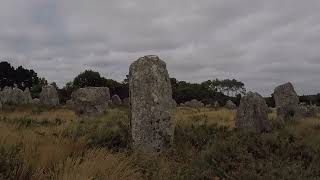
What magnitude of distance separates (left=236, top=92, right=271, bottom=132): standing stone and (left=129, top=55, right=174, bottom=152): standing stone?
4.82 meters

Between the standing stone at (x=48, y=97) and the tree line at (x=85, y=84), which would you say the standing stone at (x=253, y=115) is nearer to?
the standing stone at (x=48, y=97)

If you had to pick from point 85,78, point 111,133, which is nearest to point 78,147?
point 111,133

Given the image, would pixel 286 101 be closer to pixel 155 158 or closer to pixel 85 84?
pixel 155 158

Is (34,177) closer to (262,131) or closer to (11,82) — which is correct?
(262,131)

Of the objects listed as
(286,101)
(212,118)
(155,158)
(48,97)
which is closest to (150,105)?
(155,158)

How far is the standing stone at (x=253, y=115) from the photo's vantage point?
695 inches

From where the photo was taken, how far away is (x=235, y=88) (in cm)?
12281

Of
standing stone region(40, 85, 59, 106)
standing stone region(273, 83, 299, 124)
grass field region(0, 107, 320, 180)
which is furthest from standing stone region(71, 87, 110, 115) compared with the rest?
standing stone region(40, 85, 59, 106)

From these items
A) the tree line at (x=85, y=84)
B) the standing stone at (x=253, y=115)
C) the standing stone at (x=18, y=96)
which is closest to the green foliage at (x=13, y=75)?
the tree line at (x=85, y=84)

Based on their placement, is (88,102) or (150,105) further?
(88,102)

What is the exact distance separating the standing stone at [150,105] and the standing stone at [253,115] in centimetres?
482

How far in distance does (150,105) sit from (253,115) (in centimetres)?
571

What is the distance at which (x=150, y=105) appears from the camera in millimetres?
13117

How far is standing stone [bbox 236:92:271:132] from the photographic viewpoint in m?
17.6
